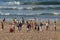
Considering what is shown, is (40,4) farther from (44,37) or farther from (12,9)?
(44,37)

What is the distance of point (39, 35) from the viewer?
2980 cm

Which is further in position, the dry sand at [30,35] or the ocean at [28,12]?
the ocean at [28,12]

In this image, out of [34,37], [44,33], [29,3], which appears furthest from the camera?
[29,3]

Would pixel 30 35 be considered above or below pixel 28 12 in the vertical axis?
above

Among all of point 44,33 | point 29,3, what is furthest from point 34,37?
point 29,3

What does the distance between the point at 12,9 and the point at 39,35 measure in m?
37.1

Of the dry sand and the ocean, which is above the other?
the dry sand

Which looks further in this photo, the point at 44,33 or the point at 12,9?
the point at 12,9

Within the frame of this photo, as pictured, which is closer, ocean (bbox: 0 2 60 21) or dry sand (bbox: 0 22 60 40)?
dry sand (bbox: 0 22 60 40)

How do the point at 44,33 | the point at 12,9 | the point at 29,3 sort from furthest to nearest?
the point at 29,3 < the point at 12,9 < the point at 44,33

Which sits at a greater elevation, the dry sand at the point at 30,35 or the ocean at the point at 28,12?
the dry sand at the point at 30,35

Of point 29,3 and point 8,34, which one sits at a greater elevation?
point 8,34

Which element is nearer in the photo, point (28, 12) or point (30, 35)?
point (30, 35)

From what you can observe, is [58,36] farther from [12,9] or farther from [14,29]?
[12,9]
